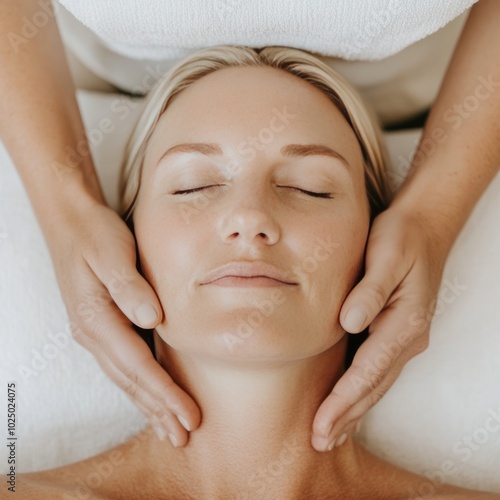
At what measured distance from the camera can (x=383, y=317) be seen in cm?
124

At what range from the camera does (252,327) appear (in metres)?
1.08

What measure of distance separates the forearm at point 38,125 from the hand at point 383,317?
56 cm

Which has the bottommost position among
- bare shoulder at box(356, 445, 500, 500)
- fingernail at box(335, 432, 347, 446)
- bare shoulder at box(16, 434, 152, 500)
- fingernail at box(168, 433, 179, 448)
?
bare shoulder at box(16, 434, 152, 500)

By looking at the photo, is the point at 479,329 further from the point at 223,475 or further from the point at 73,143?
the point at 73,143

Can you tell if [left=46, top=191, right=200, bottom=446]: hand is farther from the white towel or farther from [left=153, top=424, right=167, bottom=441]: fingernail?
the white towel

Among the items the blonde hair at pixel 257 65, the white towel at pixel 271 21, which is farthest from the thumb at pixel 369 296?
the white towel at pixel 271 21

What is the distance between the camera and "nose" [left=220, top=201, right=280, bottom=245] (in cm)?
110

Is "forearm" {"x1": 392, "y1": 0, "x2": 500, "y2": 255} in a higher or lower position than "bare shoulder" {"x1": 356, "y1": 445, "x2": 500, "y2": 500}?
higher

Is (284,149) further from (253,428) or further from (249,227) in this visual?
(253,428)

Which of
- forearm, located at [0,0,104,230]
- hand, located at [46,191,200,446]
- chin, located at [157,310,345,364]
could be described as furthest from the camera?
forearm, located at [0,0,104,230]

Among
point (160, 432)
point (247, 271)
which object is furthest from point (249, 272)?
point (160, 432)

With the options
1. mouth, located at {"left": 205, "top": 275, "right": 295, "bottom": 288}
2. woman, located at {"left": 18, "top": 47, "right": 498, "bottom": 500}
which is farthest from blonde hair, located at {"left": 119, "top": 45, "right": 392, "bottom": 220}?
mouth, located at {"left": 205, "top": 275, "right": 295, "bottom": 288}

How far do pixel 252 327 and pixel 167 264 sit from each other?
19 cm

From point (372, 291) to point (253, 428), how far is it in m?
0.31
